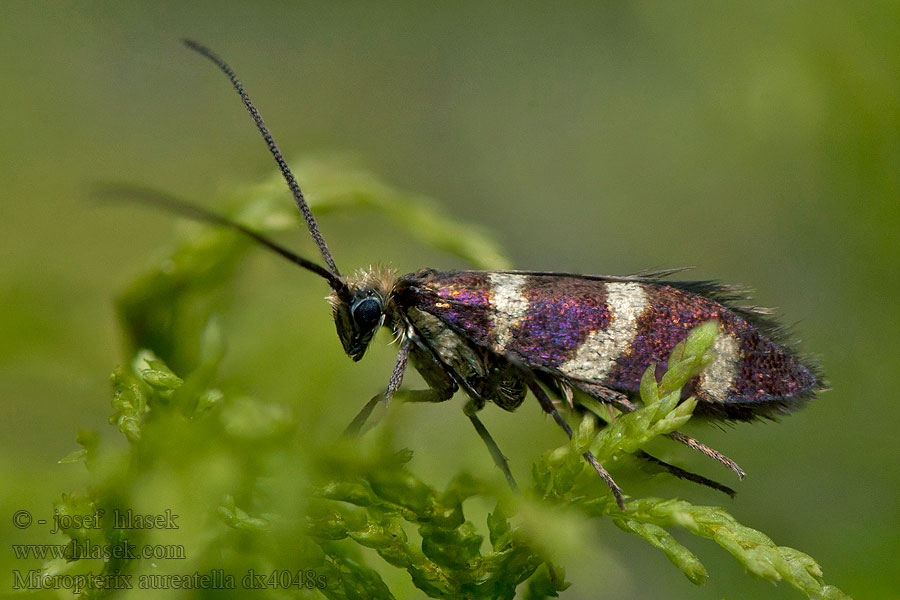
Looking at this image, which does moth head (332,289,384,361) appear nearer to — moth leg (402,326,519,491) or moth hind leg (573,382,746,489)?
moth leg (402,326,519,491)

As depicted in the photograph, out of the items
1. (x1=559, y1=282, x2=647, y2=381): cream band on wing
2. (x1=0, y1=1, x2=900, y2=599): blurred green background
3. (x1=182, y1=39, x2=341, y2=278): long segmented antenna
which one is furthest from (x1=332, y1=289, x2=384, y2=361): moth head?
(x1=559, y1=282, x2=647, y2=381): cream band on wing

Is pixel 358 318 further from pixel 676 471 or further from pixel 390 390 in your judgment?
pixel 676 471

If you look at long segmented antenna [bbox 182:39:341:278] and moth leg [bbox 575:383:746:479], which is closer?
long segmented antenna [bbox 182:39:341:278]

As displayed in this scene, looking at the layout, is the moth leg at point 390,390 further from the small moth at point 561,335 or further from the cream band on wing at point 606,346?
the cream band on wing at point 606,346

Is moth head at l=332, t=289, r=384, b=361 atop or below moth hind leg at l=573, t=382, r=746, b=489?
atop

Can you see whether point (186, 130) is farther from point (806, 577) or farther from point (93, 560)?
point (806, 577)
